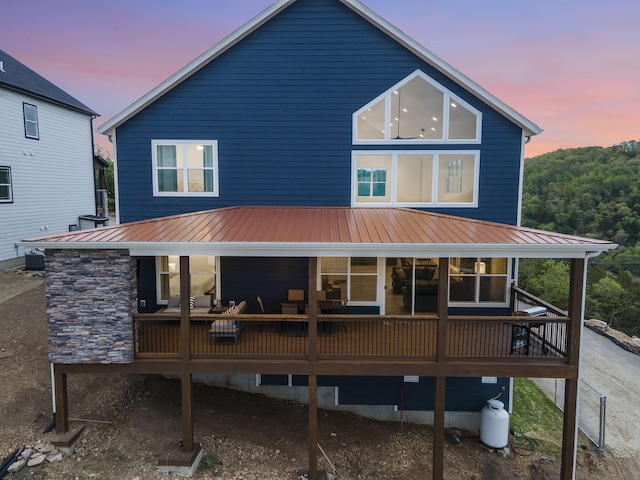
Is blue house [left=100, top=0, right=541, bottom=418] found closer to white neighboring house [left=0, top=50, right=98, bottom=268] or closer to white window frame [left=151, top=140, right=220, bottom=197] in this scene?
white window frame [left=151, top=140, right=220, bottom=197]

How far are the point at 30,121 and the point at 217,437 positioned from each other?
62.2 feet

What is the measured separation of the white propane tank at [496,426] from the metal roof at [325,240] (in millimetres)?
5168

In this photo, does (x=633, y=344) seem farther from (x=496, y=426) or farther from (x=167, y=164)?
(x=167, y=164)

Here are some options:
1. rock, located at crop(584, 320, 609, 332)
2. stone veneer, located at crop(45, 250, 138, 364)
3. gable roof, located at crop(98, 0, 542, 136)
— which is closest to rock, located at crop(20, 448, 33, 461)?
stone veneer, located at crop(45, 250, 138, 364)

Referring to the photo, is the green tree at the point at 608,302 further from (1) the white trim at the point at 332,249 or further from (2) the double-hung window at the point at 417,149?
(1) the white trim at the point at 332,249

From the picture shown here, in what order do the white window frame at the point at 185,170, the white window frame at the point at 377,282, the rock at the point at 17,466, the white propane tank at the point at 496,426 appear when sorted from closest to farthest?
the rock at the point at 17,466 → the white propane tank at the point at 496,426 → the white window frame at the point at 377,282 → the white window frame at the point at 185,170

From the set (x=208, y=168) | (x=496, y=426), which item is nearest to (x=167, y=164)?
(x=208, y=168)

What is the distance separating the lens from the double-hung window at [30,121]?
60.1 feet

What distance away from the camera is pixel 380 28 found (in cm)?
1020

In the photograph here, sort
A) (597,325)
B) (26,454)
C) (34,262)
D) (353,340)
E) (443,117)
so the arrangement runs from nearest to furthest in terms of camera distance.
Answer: (26,454) → (353,340) → (443,117) → (34,262) → (597,325)

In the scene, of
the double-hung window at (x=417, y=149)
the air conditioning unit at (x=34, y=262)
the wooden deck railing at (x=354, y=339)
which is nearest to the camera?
the wooden deck railing at (x=354, y=339)

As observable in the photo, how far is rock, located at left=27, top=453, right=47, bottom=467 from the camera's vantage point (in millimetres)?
7199

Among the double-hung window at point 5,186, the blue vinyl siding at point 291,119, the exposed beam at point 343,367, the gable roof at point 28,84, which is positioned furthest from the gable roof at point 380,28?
the gable roof at point 28,84

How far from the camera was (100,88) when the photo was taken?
44375 millimetres
